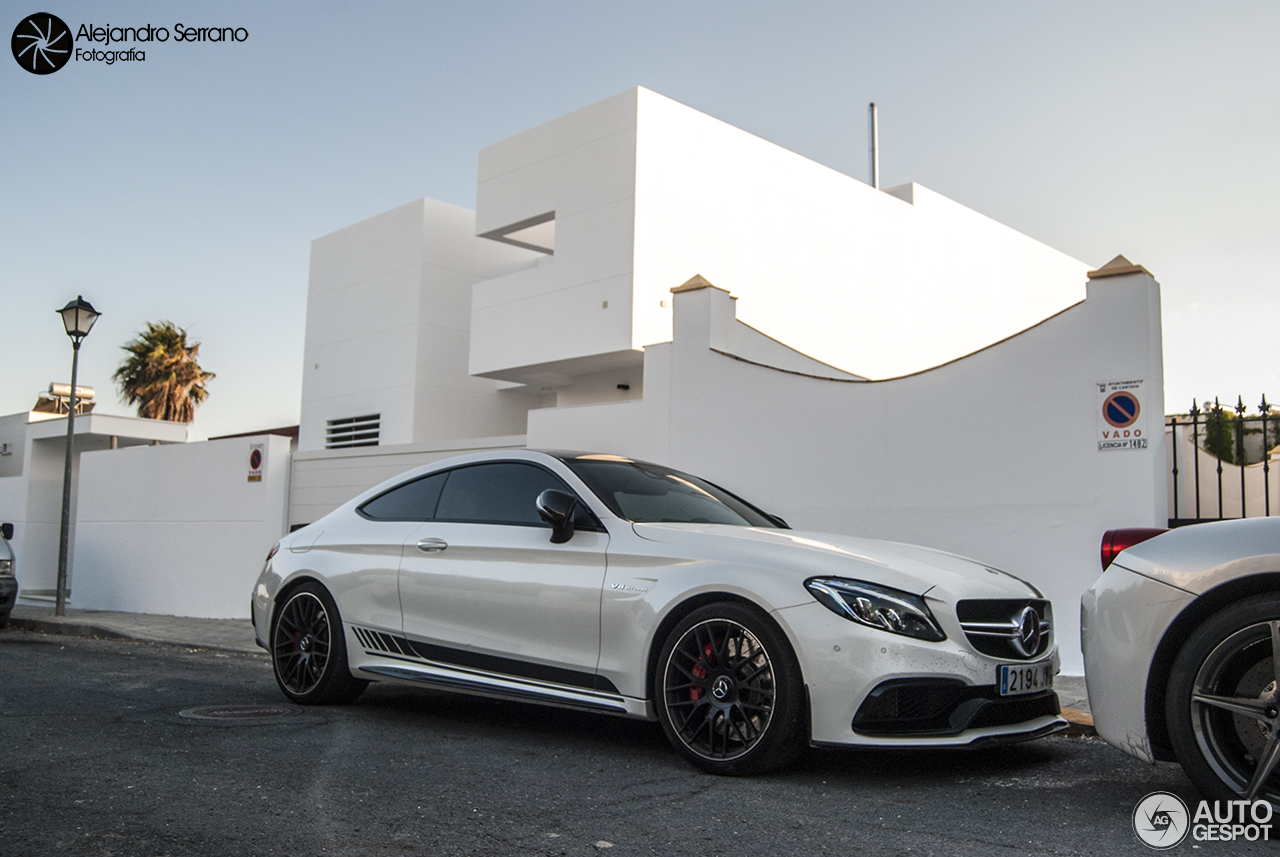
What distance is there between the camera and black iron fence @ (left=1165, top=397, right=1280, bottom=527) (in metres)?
8.50

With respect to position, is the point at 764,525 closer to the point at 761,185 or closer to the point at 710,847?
the point at 710,847

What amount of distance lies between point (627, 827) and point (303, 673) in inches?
129

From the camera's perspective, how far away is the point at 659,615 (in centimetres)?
472

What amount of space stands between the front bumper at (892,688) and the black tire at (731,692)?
4.4 inches

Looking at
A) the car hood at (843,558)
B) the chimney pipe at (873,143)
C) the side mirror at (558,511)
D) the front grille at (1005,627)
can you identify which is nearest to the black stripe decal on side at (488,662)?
the side mirror at (558,511)

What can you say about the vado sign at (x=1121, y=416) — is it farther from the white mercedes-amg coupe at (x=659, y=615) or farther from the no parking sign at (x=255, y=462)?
the no parking sign at (x=255, y=462)

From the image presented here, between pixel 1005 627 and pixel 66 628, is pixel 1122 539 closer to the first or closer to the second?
pixel 1005 627

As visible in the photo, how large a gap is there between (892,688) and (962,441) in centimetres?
516

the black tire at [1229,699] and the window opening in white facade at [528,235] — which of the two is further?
the window opening in white facade at [528,235]

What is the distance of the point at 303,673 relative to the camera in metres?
6.27

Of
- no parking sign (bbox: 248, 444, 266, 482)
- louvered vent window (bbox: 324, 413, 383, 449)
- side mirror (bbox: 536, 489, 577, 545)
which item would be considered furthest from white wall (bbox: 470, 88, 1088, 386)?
side mirror (bbox: 536, 489, 577, 545)

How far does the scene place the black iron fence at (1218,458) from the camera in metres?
8.50

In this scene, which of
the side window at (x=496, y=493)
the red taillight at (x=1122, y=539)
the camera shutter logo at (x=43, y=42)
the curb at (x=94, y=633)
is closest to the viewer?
the red taillight at (x=1122, y=539)

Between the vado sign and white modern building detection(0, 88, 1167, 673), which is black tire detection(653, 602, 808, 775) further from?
the vado sign
